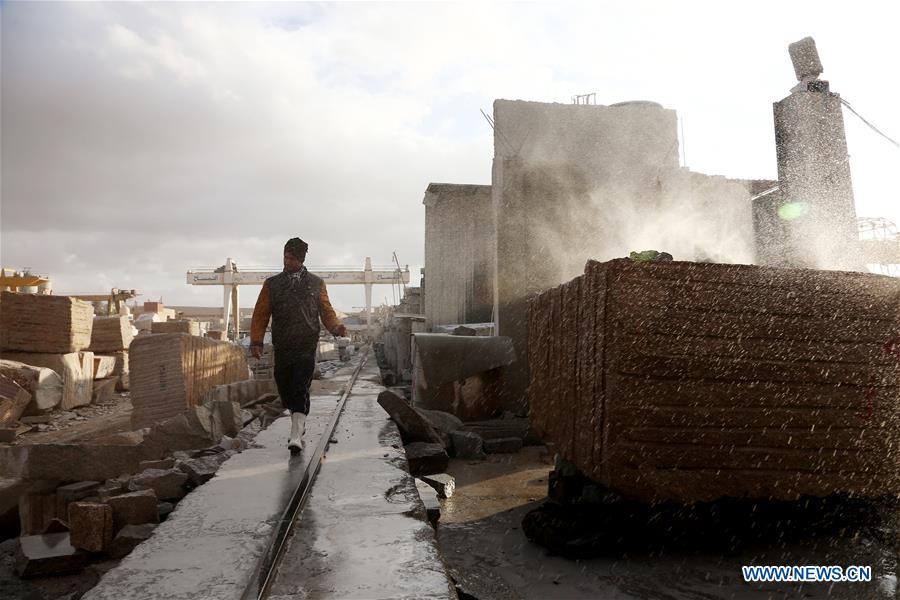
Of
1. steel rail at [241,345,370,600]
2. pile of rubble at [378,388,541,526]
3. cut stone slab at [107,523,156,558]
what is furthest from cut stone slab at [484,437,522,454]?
cut stone slab at [107,523,156,558]

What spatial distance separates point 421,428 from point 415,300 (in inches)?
764

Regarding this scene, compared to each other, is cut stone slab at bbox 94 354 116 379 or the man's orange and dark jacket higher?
the man's orange and dark jacket

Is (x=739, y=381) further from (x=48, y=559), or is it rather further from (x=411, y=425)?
(x=48, y=559)

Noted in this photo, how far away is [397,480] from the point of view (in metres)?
4.12

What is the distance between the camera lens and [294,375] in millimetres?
5223

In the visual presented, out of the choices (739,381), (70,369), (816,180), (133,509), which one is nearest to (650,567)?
(739,381)

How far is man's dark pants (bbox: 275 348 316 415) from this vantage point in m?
5.21

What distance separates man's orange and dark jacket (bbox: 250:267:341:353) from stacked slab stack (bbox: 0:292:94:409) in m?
9.01

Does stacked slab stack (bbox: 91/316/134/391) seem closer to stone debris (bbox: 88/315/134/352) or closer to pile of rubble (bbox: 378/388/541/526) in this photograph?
stone debris (bbox: 88/315/134/352)

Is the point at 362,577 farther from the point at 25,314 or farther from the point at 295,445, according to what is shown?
the point at 25,314

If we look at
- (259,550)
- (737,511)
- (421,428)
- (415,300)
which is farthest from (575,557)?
(415,300)

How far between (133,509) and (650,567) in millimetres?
3488

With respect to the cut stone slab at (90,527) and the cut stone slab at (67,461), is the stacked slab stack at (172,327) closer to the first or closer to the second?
the cut stone slab at (67,461)

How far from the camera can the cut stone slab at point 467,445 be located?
680 centimetres
